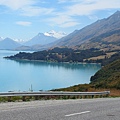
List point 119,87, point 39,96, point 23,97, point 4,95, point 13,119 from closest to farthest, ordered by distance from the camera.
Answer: point 13,119 < point 4,95 < point 23,97 < point 39,96 < point 119,87

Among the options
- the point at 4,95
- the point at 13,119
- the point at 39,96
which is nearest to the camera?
the point at 13,119

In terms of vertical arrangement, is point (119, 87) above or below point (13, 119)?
below

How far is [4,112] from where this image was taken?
10773 mm

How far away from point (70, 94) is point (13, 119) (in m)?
11.2

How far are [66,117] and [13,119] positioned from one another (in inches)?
79.5

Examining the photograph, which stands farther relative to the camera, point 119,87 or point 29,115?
point 119,87

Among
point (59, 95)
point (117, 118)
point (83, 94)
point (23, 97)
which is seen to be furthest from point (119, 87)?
point (117, 118)

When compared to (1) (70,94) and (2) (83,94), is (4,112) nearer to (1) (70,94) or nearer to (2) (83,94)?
(1) (70,94)

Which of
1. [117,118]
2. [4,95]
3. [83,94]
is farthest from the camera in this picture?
[83,94]

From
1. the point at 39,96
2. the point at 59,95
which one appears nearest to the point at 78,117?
the point at 39,96

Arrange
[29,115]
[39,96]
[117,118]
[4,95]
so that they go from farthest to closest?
[39,96]
[4,95]
[117,118]
[29,115]

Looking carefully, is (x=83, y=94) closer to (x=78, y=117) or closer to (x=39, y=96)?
(x=39, y=96)

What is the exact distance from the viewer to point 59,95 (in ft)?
64.0

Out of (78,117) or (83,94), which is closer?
(78,117)
